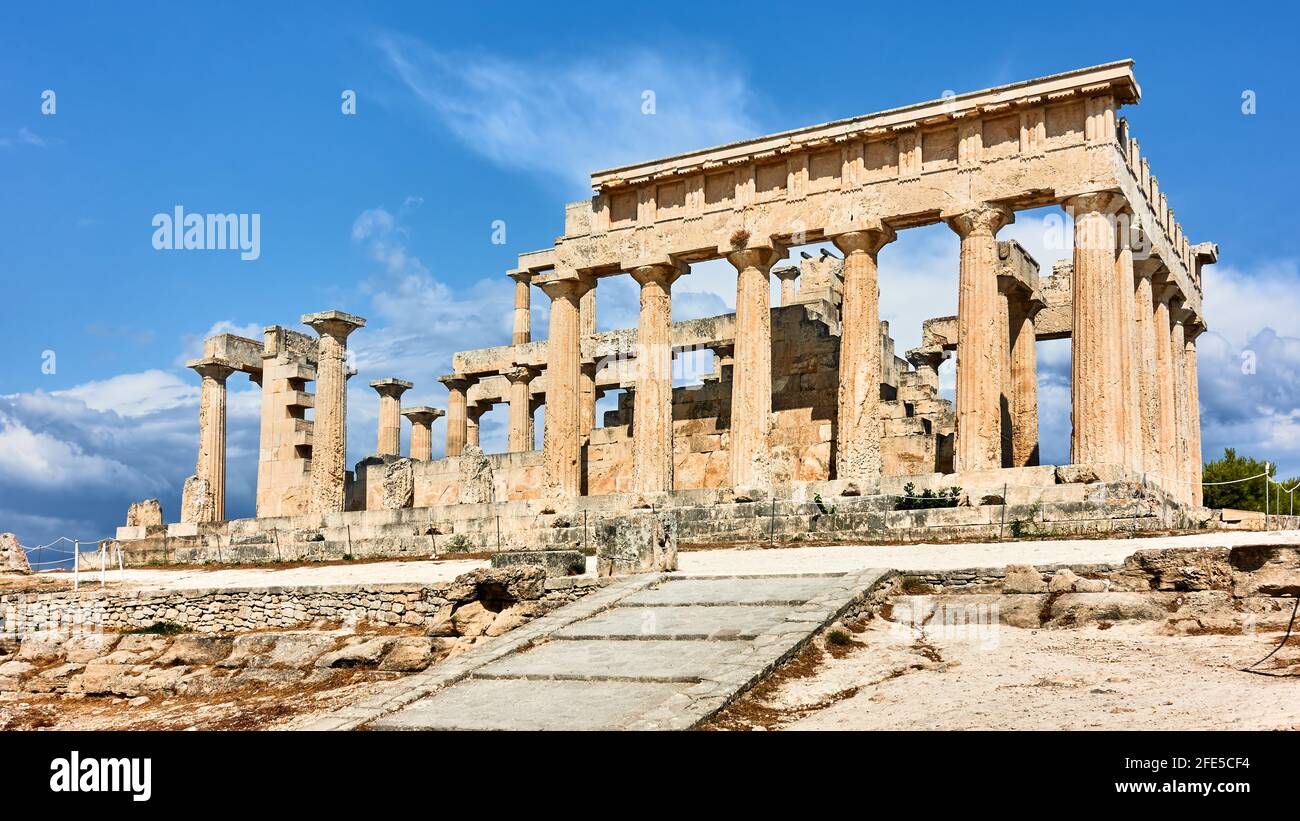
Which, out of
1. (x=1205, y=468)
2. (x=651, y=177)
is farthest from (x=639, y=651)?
(x=1205, y=468)

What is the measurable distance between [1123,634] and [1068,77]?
1671 centimetres

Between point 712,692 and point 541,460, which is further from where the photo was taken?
point 541,460

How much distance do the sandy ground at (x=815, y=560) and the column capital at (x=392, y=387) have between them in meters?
16.1

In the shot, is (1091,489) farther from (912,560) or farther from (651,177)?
(651,177)

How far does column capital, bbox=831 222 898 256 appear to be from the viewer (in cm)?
2912

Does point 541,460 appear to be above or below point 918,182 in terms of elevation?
below

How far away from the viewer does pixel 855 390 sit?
2853 cm

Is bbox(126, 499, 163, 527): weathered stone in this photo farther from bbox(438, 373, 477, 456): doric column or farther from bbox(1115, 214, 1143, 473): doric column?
bbox(1115, 214, 1143, 473): doric column

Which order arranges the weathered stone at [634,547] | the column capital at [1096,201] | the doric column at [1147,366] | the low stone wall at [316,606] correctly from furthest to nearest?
the doric column at [1147,366] < the column capital at [1096,201] < the weathered stone at [634,547] < the low stone wall at [316,606]

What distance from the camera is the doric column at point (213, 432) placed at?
39.9 meters

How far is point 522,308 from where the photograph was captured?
46969 mm

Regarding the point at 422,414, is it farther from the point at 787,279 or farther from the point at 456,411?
the point at 787,279

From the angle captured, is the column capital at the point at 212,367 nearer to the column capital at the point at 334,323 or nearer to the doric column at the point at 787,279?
the column capital at the point at 334,323

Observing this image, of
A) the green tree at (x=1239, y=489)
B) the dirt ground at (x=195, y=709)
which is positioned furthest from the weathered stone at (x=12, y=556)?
the green tree at (x=1239, y=489)
